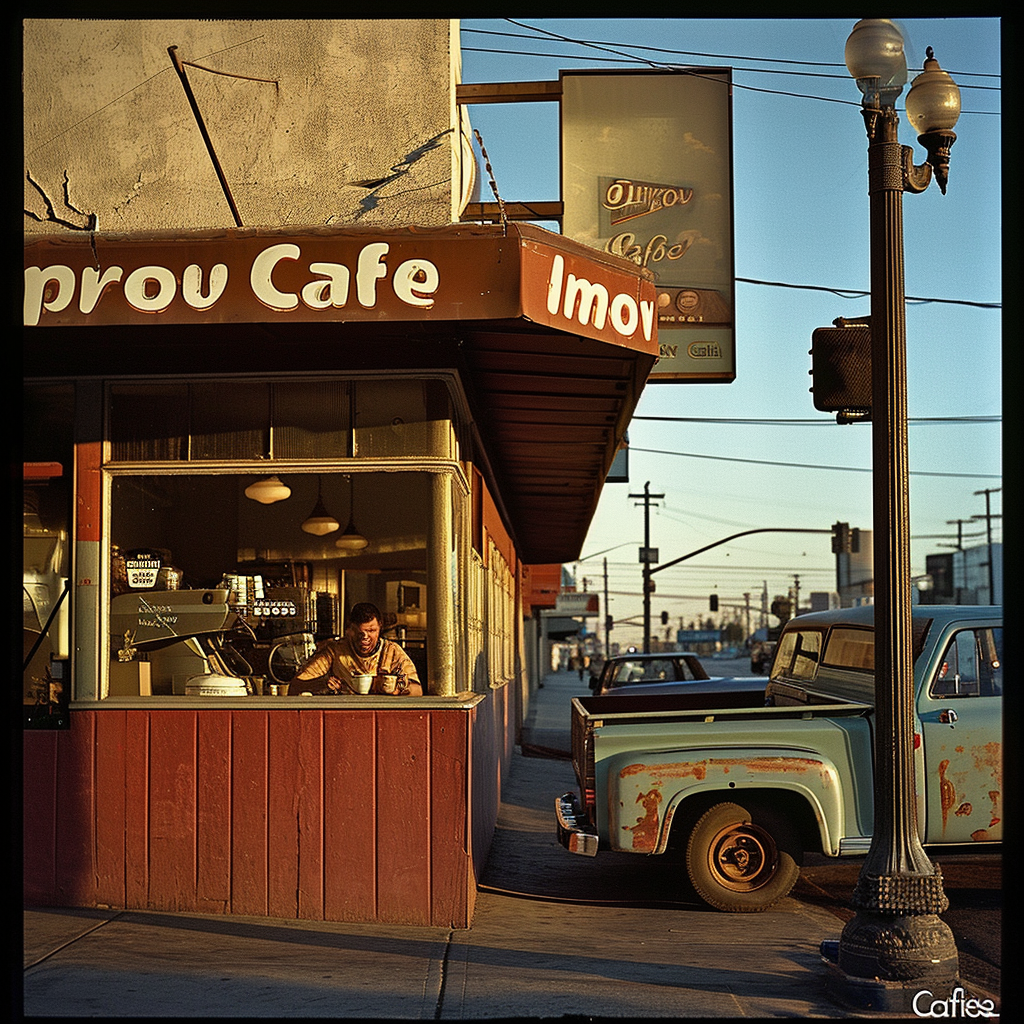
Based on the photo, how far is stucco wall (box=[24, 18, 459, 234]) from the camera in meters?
8.52

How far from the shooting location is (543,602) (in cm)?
A: 3812

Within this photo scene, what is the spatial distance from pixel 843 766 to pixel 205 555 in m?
4.39

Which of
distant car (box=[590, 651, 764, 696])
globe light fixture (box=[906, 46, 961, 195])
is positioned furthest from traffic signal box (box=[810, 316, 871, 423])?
distant car (box=[590, 651, 764, 696])

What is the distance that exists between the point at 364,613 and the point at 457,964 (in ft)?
7.72

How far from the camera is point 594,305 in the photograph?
21.9 feet

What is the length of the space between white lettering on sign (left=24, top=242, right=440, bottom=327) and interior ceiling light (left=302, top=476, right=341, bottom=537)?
1728 mm

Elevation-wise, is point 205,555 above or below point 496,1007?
above

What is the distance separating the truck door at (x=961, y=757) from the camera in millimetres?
7855

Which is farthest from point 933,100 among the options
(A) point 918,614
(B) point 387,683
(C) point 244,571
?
(C) point 244,571

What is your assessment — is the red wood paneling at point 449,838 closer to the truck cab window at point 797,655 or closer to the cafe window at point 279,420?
the cafe window at point 279,420

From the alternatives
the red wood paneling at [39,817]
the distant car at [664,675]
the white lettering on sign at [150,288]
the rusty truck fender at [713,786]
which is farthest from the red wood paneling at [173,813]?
the distant car at [664,675]

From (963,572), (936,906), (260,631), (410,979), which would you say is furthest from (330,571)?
(963,572)

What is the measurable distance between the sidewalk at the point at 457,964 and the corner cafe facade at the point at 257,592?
39 cm

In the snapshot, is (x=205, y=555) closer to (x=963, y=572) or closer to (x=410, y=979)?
(x=410, y=979)
